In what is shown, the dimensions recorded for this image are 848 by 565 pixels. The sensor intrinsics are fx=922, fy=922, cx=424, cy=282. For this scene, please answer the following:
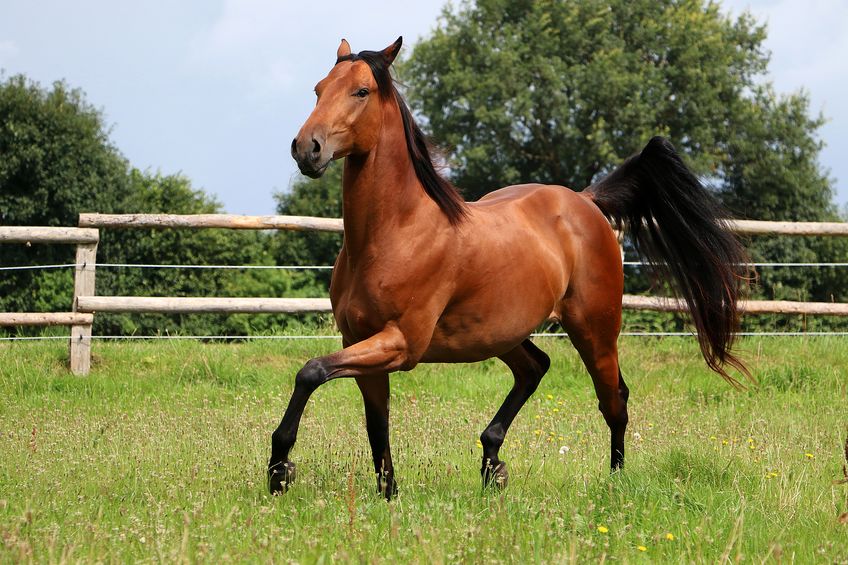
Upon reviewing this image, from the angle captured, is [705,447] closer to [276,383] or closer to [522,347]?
[522,347]

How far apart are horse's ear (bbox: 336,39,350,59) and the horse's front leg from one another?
129 cm

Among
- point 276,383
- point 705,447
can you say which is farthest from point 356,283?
point 276,383

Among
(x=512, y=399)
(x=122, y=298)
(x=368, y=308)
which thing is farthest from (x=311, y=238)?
(x=368, y=308)

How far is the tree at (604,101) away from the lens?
25.8 meters

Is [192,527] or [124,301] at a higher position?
[124,301]

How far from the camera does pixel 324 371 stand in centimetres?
395

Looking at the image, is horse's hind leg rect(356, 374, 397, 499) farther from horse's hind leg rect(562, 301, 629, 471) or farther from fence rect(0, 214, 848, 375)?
fence rect(0, 214, 848, 375)

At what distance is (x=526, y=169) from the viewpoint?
27531 millimetres

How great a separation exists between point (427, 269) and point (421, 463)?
1.25 metres

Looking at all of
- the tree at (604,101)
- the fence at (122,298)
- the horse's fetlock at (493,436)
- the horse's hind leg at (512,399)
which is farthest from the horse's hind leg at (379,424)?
the tree at (604,101)

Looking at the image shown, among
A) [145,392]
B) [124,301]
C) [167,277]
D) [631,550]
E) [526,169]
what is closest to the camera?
[631,550]

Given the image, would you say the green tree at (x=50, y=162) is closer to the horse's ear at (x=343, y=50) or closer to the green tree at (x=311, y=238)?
the green tree at (x=311, y=238)

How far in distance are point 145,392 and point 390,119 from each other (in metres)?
4.98

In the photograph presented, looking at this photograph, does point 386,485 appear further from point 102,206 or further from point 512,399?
point 102,206
